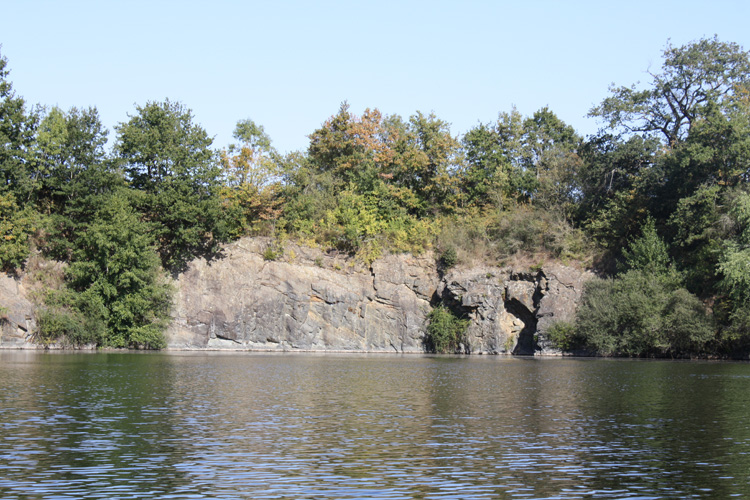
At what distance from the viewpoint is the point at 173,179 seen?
70.8m

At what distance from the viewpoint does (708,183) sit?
2527 inches

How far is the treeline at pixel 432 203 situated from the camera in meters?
62.0

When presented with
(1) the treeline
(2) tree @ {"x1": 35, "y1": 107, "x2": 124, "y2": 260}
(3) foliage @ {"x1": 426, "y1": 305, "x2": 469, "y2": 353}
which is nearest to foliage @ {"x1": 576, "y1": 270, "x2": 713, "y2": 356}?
(1) the treeline

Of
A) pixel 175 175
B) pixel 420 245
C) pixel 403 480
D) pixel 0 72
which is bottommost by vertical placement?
pixel 403 480

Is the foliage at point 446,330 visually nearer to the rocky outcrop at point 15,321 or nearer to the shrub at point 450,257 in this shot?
the shrub at point 450,257

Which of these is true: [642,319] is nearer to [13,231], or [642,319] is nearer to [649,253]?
[649,253]

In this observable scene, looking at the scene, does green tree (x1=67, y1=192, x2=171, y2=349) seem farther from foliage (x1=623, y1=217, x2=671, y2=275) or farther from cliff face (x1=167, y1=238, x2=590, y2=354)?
foliage (x1=623, y1=217, x2=671, y2=275)

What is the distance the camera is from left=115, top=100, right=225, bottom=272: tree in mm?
69875

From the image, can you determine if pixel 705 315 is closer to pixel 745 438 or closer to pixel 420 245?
pixel 420 245

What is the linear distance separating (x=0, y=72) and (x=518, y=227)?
48.0 m

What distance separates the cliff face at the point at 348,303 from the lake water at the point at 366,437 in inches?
1254

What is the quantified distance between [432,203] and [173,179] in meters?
27.9

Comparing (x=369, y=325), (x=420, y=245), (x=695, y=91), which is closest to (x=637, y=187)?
(x=695, y=91)

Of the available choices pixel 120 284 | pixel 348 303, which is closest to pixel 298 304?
pixel 348 303
